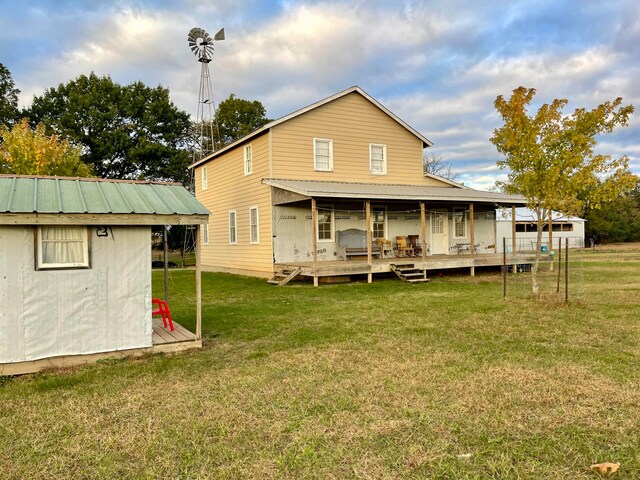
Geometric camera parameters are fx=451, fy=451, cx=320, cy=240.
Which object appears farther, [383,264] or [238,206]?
[238,206]

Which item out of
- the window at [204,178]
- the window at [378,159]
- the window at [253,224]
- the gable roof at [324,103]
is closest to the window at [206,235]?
the window at [204,178]

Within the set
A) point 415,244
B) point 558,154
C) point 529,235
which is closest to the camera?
point 558,154

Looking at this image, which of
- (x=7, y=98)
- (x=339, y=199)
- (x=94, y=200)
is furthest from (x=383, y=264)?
(x=7, y=98)

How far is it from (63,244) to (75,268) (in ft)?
1.14

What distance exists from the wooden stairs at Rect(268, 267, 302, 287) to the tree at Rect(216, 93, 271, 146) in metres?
28.5

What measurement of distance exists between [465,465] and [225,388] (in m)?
2.76

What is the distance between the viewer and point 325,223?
17.4 meters

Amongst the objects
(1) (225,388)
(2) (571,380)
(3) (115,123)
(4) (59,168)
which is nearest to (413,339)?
(2) (571,380)

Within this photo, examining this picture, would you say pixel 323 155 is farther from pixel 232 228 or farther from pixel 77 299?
pixel 77 299

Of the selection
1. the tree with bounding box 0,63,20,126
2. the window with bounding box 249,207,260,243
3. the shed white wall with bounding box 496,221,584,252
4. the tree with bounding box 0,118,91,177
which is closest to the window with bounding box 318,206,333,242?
the window with bounding box 249,207,260,243

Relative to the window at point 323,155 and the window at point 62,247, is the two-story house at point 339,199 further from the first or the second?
the window at point 62,247

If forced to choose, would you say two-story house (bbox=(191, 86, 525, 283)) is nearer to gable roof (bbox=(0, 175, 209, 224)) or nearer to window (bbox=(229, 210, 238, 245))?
window (bbox=(229, 210, 238, 245))

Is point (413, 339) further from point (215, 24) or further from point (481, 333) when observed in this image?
point (215, 24)

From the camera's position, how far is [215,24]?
2573 cm
